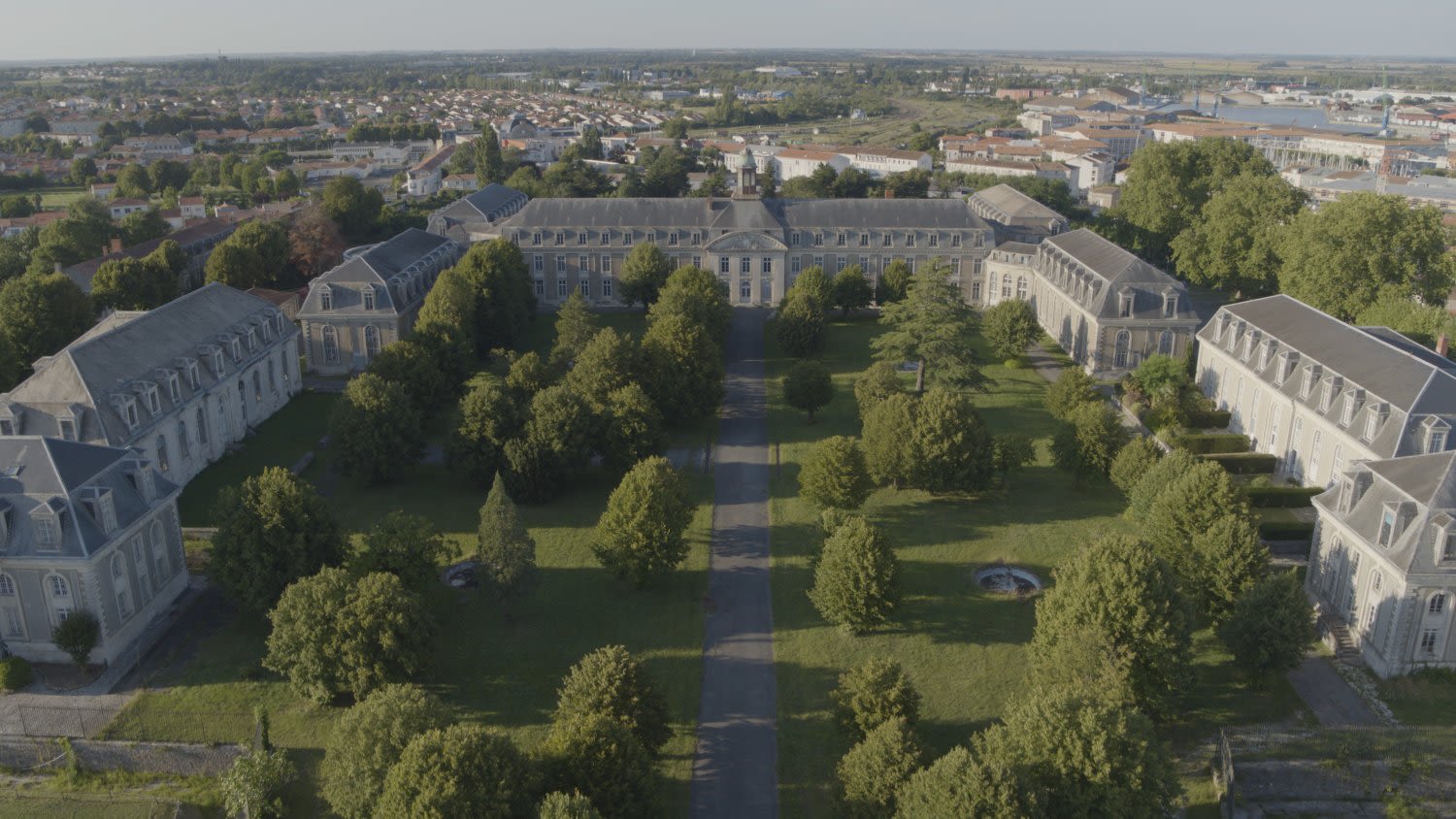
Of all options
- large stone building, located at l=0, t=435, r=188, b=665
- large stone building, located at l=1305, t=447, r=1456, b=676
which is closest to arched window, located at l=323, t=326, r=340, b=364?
large stone building, located at l=0, t=435, r=188, b=665

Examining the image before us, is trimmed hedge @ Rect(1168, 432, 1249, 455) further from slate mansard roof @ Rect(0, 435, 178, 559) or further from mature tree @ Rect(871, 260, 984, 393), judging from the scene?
slate mansard roof @ Rect(0, 435, 178, 559)

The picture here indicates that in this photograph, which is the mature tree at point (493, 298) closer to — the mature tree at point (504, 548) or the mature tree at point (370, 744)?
the mature tree at point (504, 548)

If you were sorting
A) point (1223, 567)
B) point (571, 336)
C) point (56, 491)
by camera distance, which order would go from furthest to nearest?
point (571, 336) < point (1223, 567) < point (56, 491)

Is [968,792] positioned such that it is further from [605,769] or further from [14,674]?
[14,674]

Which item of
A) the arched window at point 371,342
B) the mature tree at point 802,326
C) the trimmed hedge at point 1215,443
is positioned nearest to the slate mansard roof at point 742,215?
the mature tree at point 802,326

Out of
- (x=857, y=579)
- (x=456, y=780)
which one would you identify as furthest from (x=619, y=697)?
(x=857, y=579)
